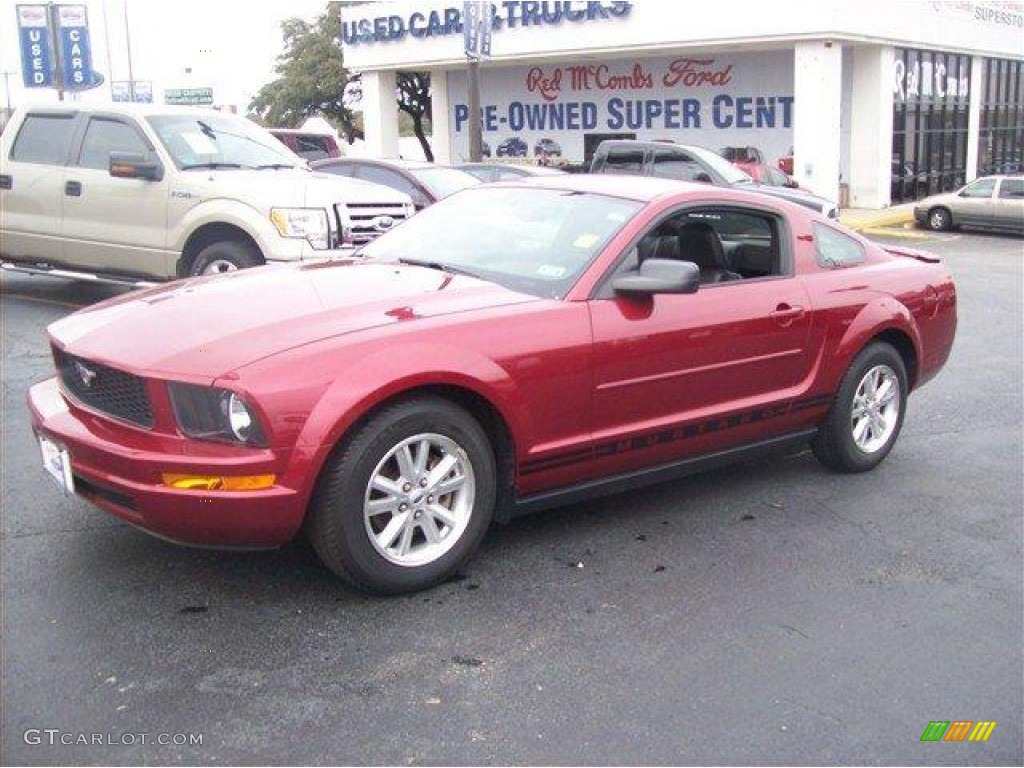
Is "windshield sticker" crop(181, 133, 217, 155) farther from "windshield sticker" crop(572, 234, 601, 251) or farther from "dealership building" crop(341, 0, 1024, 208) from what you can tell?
"dealership building" crop(341, 0, 1024, 208)

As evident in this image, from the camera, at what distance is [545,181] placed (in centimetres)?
551

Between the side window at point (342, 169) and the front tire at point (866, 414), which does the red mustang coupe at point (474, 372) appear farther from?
the side window at point (342, 169)

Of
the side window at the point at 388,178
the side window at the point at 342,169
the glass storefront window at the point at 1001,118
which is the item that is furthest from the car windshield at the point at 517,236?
the glass storefront window at the point at 1001,118

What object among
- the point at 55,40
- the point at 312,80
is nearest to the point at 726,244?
the point at 55,40

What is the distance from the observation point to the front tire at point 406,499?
3.85m

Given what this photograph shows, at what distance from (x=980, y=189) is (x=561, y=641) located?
72.0ft

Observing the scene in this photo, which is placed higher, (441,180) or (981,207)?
(441,180)

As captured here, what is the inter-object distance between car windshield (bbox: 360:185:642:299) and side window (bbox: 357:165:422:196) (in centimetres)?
736

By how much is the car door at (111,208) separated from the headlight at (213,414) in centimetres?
571

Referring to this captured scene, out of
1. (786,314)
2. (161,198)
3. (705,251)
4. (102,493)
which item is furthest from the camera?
(161,198)

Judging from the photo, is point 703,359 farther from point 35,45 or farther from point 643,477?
point 35,45

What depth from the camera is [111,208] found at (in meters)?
9.37

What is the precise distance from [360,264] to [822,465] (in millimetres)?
2693

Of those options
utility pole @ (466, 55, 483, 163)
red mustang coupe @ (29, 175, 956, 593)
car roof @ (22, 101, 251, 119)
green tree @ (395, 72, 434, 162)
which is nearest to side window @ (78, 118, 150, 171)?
car roof @ (22, 101, 251, 119)
